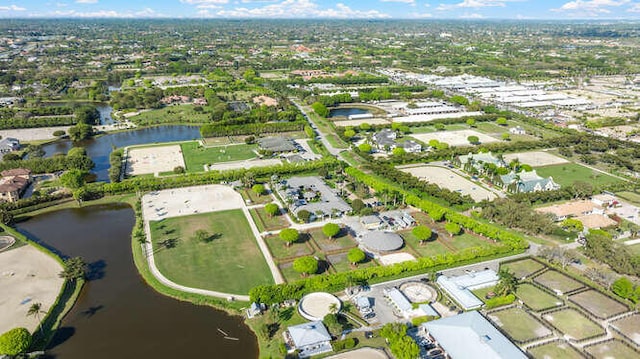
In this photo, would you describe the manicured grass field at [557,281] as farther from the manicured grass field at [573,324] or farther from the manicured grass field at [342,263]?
the manicured grass field at [342,263]

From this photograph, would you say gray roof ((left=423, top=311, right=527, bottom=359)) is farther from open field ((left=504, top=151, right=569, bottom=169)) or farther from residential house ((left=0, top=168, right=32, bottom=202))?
residential house ((left=0, top=168, right=32, bottom=202))

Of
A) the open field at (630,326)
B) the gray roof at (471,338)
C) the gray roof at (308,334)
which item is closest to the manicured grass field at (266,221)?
the gray roof at (308,334)

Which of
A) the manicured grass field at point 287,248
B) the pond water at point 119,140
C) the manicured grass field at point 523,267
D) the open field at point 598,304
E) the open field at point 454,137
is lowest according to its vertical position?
the open field at point 598,304

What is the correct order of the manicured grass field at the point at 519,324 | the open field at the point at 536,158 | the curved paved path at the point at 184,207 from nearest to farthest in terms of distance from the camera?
the manicured grass field at the point at 519,324 → the curved paved path at the point at 184,207 → the open field at the point at 536,158

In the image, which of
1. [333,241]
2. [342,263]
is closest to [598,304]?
[342,263]

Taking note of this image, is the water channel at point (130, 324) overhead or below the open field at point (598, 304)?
overhead

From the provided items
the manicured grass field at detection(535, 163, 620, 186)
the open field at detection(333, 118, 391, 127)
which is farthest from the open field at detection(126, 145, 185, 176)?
the manicured grass field at detection(535, 163, 620, 186)

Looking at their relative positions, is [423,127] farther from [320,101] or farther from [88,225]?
[88,225]
